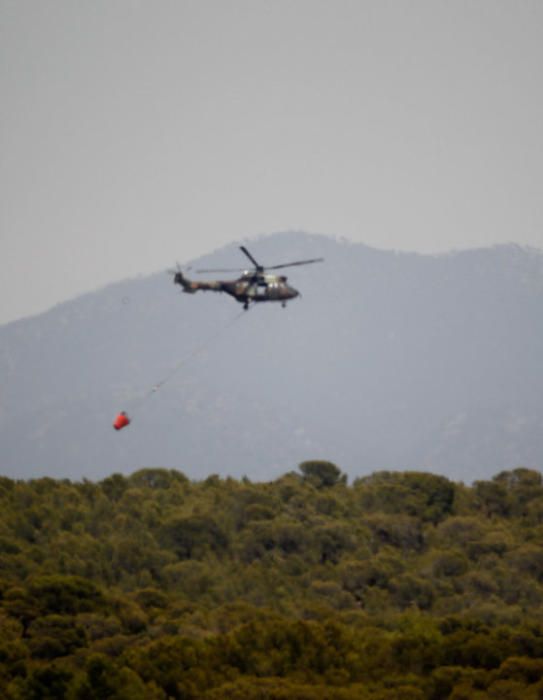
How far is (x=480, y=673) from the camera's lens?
6391cm

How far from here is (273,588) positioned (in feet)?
317

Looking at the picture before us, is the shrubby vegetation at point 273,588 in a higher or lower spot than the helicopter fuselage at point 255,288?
lower

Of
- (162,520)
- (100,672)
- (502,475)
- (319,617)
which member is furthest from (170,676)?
(502,475)

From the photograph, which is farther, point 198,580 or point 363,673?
point 198,580

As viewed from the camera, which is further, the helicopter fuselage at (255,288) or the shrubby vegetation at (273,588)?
the helicopter fuselage at (255,288)

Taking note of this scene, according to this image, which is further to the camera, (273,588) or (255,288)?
(273,588)

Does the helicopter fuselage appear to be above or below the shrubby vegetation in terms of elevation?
above

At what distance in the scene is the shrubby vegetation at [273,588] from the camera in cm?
6397

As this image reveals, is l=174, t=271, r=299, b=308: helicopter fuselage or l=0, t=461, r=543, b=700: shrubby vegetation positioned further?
l=174, t=271, r=299, b=308: helicopter fuselage

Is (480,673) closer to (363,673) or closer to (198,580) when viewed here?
(363,673)

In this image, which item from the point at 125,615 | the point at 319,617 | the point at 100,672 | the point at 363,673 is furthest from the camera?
the point at 319,617

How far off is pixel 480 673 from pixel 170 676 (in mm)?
14129

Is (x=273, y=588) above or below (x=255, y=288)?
below

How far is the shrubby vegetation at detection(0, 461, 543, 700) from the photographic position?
210 feet
